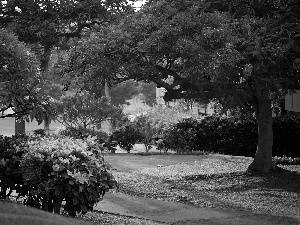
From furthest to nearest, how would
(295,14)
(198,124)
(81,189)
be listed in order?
(198,124), (295,14), (81,189)

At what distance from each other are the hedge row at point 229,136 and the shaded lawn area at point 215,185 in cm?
236

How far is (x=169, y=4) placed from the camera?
13.0 m

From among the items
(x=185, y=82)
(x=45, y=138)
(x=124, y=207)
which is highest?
(x=185, y=82)

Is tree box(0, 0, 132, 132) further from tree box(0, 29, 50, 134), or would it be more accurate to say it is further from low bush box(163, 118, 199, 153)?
tree box(0, 29, 50, 134)

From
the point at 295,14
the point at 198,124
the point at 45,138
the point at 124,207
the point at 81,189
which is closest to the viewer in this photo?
the point at 81,189

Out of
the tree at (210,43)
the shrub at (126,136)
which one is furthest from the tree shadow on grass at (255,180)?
the shrub at (126,136)

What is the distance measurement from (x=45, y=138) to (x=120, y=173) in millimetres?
7282

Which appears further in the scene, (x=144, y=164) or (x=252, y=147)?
(x=252, y=147)

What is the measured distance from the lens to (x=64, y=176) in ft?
22.8

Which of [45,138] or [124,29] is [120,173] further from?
[45,138]

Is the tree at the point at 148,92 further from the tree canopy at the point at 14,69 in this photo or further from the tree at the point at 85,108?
the tree canopy at the point at 14,69


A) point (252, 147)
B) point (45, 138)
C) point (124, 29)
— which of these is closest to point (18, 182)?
point (45, 138)

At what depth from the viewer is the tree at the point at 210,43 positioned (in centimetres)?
1157

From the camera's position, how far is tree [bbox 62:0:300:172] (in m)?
11.6
